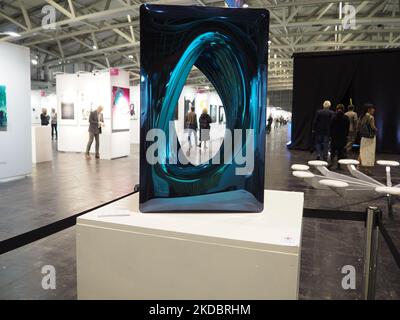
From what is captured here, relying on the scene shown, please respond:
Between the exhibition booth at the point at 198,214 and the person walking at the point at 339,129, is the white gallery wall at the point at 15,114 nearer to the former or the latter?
the exhibition booth at the point at 198,214

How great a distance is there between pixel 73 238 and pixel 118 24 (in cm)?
1217

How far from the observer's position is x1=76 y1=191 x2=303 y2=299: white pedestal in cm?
128

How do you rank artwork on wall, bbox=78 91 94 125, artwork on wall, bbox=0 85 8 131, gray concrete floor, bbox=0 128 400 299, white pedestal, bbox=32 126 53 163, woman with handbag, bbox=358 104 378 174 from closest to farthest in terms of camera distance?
1. gray concrete floor, bbox=0 128 400 299
2. artwork on wall, bbox=0 85 8 131
3. woman with handbag, bbox=358 104 378 174
4. white pedestal, bbox=32 126 53 163
5. artwork on wall, bbox=78 91 94 125

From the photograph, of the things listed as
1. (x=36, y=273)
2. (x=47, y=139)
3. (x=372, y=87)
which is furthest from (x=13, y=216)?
(x=372, y=87)

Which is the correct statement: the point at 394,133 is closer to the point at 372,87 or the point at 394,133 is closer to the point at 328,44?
the point at 372,87

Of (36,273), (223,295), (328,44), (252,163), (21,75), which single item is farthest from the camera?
(328,44)

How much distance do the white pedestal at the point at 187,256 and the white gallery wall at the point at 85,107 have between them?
9946mm

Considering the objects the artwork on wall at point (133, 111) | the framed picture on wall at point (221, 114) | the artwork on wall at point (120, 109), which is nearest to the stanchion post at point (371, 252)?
the framed picture on wall at point (221, 114)

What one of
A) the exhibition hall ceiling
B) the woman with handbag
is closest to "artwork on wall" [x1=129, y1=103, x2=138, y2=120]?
the exhibition hall ceiling

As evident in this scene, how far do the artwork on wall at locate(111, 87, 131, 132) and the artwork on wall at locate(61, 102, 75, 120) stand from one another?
2147 mm

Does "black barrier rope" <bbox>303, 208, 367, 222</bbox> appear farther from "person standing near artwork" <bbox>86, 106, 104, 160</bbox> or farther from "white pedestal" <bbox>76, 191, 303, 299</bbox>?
"person standing near artwork" <bbox>86, 106, 104, 160</bbox>

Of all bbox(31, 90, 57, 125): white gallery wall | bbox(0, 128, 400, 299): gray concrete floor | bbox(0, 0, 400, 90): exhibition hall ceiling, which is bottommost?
bbox(0, 128, 400, 299): gray concrete floor
